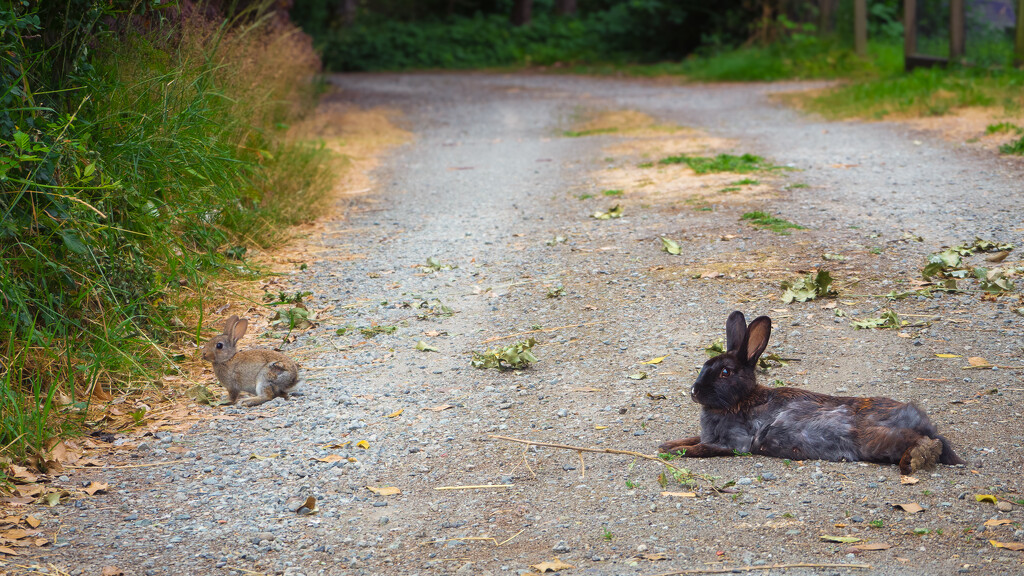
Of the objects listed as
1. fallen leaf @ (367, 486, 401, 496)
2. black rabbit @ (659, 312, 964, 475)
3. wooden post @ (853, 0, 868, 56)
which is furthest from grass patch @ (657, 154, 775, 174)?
wooden post @ (853, 0, 868, 56)

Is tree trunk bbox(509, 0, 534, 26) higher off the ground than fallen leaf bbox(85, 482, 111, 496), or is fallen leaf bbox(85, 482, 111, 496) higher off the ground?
tree trunk bbox(509, 0, 534, 26)

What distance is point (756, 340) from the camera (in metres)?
4.00

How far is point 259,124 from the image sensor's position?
29.4 ft

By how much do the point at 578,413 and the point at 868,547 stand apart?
156 centimetres

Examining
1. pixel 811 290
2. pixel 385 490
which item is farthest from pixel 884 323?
pixel 385 490

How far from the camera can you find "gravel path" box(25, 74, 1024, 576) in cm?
325

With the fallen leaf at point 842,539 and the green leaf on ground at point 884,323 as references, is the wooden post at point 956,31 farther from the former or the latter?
the fallen leaf at point 842,539

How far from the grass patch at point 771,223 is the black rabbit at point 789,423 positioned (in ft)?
10.9

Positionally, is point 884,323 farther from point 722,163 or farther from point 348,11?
point 348,11

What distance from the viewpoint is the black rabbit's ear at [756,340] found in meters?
3.96

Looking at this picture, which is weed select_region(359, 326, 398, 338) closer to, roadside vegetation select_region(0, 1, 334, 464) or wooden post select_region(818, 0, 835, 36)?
roadside vegetation select_region(0, 1, 334, 464)

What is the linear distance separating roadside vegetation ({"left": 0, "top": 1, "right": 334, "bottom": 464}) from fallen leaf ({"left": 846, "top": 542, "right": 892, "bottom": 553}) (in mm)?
3257

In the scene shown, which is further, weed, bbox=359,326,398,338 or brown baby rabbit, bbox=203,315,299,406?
weed, bbox=359,326,398,338

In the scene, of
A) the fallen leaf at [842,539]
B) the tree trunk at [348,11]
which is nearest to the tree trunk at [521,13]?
the tree trunk at [348,11]
